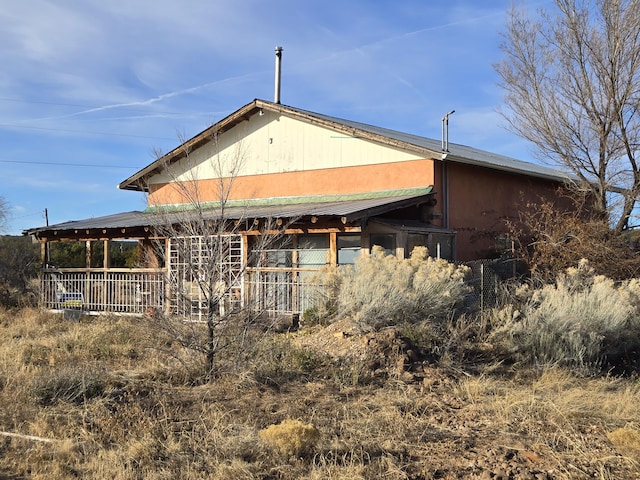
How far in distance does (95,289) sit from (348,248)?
7.01 metres

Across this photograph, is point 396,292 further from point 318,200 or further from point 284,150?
point 284,150

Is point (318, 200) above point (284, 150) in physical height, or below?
below

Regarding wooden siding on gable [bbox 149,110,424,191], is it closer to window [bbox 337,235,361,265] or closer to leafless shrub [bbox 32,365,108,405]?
window [bbox 337,235,361,265]

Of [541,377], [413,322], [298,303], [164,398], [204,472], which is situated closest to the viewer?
[204,472]

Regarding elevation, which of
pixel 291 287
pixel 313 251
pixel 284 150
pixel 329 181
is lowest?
pixel 291 287

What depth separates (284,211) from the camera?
1491 centimetres

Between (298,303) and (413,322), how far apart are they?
375 centimetres

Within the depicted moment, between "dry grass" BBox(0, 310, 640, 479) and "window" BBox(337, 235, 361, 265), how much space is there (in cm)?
553

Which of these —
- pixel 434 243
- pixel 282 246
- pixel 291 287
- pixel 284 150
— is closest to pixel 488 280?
pixel 434 243

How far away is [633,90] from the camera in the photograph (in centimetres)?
1487

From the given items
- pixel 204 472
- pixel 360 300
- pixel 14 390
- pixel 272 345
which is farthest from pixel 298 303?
pixel 204 472

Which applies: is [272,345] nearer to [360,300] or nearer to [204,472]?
[360,300]

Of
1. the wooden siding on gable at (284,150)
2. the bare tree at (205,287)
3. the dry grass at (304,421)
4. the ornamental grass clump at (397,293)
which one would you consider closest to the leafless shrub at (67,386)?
the dry grass at (304,421)

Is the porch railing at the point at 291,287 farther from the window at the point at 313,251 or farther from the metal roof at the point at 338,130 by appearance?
the metal roof at the point at 338,130
